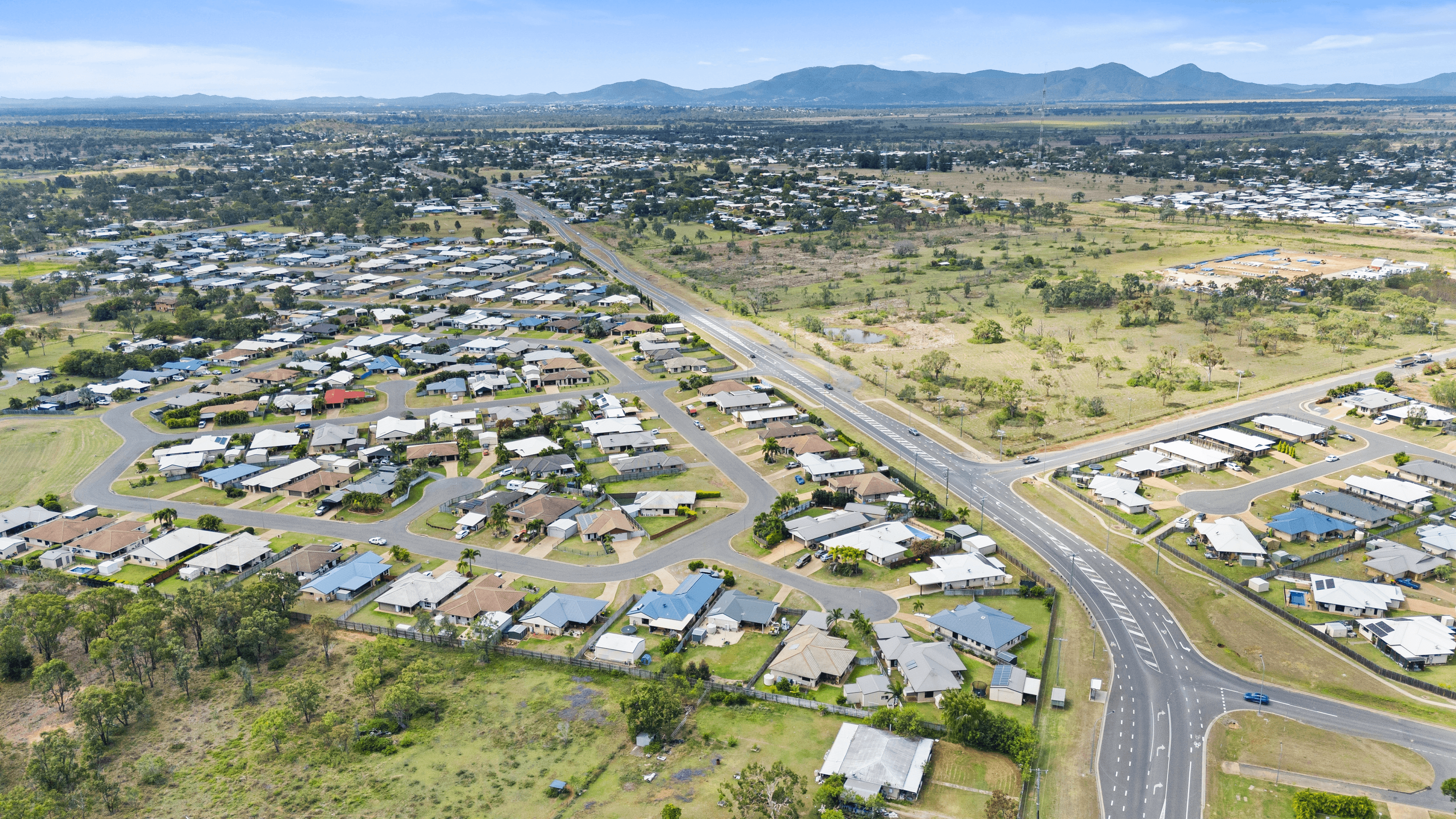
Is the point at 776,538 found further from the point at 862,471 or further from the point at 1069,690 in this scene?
the point at 1069,690

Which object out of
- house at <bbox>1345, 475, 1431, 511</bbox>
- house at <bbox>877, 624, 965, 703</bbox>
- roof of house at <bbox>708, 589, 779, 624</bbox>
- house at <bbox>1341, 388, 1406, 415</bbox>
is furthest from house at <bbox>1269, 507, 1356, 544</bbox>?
roof of house at <bbox>708, 589, 779, 624</bbox>

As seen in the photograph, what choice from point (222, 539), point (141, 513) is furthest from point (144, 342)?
point (222, 539)

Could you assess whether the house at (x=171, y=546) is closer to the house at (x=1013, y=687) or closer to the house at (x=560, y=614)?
the house at (x=560, y=614)

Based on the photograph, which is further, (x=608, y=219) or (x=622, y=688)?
(x=608, y=219)

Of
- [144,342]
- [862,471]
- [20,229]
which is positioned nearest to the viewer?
[862,471]

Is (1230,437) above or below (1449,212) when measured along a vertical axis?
below

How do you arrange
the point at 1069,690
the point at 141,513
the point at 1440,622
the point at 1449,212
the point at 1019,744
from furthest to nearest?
the point at 1449,212 < the point at 141,513 < the point at 1440,622 < the point at 1069,690 < the point at 1019,744

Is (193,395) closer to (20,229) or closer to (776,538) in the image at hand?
(776,538)
